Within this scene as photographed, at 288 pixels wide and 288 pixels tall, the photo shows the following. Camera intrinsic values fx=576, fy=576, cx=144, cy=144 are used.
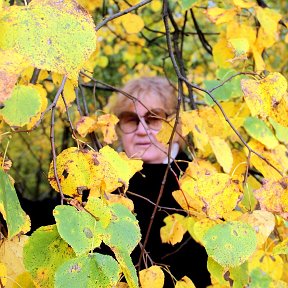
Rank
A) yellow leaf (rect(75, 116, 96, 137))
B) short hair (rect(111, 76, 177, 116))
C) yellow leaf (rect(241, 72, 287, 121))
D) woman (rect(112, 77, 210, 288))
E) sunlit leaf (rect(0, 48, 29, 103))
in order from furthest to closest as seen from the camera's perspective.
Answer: short hair (rect(111, 76, 177, 116)), woman (rect(112, 77, 210, 288)), yellow leaf (rect(75, 116, 96, 137)), yellow leaf (rect(241, 72, 287, 121)), sunlit leaf (rect(0, 48, 29, 103))

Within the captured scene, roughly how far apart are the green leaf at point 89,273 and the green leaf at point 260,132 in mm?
698

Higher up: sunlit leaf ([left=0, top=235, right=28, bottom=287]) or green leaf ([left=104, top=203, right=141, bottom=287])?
green leaf ([left=104, top=203, right=141, bottom=287])

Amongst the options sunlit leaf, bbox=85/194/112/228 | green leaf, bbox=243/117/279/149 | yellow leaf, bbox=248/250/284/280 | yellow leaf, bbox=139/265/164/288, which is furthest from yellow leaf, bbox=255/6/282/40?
sunlit leaf, bbox=85/194/112/228

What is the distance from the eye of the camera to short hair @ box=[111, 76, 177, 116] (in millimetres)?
1721

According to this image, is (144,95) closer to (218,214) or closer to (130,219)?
(218,214)

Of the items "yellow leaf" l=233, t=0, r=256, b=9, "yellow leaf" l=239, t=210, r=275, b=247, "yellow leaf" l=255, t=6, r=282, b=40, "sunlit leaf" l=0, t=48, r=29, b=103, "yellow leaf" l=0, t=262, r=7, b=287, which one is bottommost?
"yellow leaf" l=239, t=210, r=275, b=247

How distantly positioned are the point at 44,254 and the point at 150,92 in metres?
1.11

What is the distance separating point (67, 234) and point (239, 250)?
268 millimetres

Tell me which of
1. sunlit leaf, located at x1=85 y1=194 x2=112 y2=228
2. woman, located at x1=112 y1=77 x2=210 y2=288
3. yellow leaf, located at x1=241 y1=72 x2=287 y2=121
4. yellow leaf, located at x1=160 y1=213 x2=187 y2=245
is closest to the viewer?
sunlit leaf, located at x1=85 y1=194 x2=112 y2=228

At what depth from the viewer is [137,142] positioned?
1722mm

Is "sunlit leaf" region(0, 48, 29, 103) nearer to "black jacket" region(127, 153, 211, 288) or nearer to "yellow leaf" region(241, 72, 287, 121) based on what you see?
"yellow leaf" region(241, 72, 287, 121)

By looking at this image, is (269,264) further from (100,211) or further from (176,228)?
(100,211)

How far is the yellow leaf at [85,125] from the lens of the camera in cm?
104

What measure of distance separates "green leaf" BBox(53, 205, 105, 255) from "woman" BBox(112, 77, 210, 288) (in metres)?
0.92
